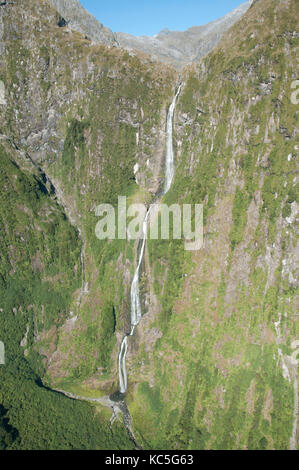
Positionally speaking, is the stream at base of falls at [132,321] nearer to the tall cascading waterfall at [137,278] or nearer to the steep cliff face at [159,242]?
the tall cascading waterfall at [137,278]

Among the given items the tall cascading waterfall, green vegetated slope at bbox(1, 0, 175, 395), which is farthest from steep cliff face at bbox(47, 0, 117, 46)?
the tall cascading waterfall

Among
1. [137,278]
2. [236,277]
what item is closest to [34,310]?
[137,278]

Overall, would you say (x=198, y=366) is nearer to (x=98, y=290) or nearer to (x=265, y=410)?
(x=265, y=410)

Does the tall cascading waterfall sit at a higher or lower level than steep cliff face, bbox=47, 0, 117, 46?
lower

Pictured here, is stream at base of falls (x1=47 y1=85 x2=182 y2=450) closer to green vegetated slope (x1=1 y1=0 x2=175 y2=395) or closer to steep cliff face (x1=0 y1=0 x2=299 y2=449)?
steep cliff face (x1=0 y1=0 x2=299 y2=449)

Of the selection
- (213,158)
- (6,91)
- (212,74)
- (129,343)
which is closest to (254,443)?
(129,343)

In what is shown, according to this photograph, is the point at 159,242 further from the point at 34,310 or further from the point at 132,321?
the point at 34,310

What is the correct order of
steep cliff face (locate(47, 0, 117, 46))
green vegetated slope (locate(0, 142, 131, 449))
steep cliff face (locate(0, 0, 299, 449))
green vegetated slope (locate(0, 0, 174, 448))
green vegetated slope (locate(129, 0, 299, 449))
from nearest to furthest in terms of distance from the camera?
green vegetated slope (locate(129, 0, 299, 449))
green vegetated slope (locate(0, 142, 131, 449))
steep cliff face (locate(0, 0, 299, 449))
green vegetated slope (locate(0, 0, 174, 448))
steep cliff face (locate(47, 0, 117, 46))
